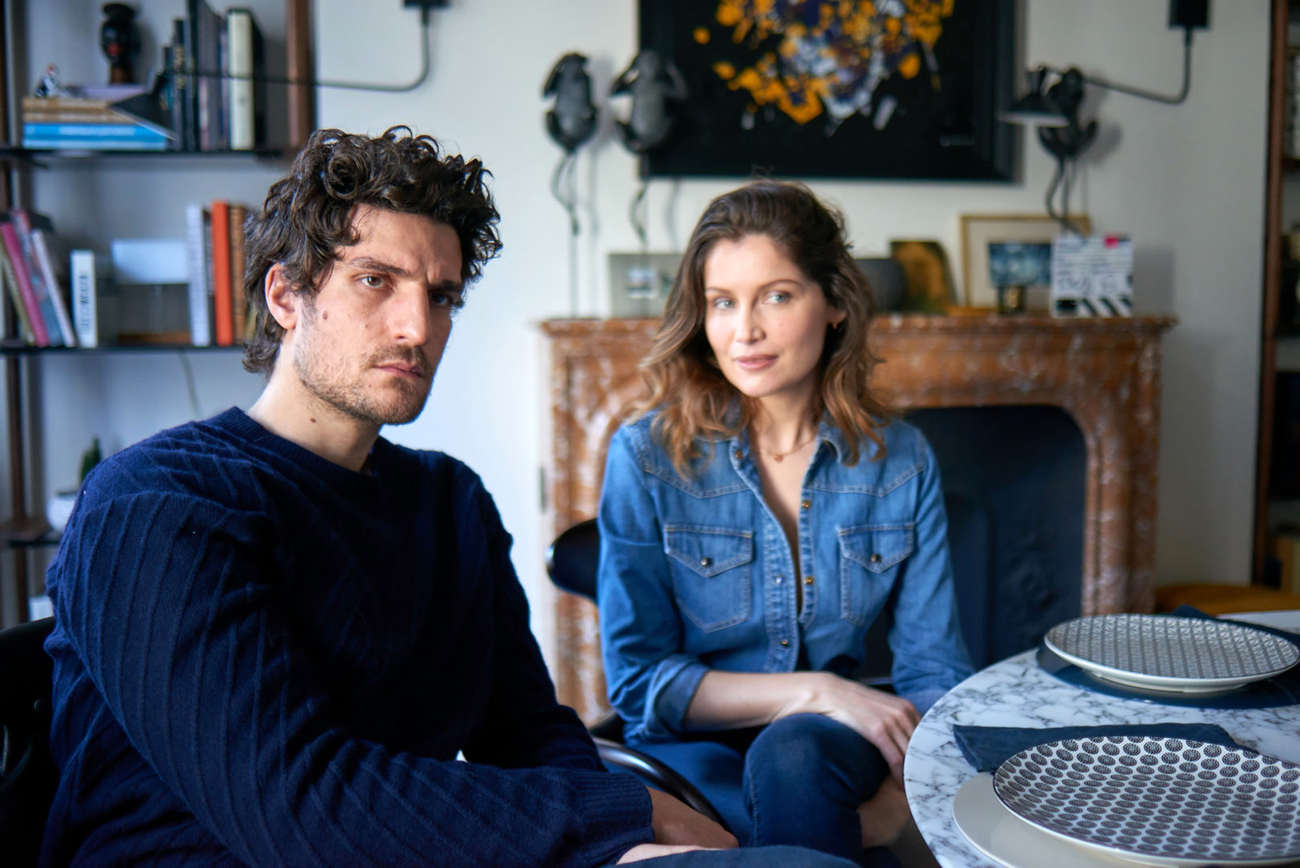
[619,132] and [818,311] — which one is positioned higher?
[619,132]

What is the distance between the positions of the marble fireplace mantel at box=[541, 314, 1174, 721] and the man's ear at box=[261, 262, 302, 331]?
1337 mm

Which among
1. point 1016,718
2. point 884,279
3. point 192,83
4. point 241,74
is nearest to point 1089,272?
point 884,279

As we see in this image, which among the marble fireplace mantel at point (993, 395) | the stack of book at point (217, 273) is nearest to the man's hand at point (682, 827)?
the marble fireplace mantel at point (993, 395)

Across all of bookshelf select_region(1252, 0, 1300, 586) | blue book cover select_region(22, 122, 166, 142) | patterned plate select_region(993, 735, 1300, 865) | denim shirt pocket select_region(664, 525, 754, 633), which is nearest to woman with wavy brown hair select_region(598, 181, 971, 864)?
denim shirt pocket select_region(664, 525, 754, 633)

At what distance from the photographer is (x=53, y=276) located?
240 cm

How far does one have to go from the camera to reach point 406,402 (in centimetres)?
108

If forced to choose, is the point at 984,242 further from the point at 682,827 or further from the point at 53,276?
the point at 53,276

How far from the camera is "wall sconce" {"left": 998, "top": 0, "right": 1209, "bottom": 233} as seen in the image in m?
2.62

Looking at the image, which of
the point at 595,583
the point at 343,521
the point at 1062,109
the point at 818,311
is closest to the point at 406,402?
the point at 343,521

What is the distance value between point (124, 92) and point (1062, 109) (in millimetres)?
2220

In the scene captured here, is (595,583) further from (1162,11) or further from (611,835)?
(1162,11)

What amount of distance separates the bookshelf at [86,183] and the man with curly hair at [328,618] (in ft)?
5.19

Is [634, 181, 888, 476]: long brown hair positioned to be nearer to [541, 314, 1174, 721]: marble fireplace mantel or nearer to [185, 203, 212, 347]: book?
[541, 314, 1174, 721]: marble fireplace mantel

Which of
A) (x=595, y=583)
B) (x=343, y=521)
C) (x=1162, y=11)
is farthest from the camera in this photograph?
(x=1162, y=11)
